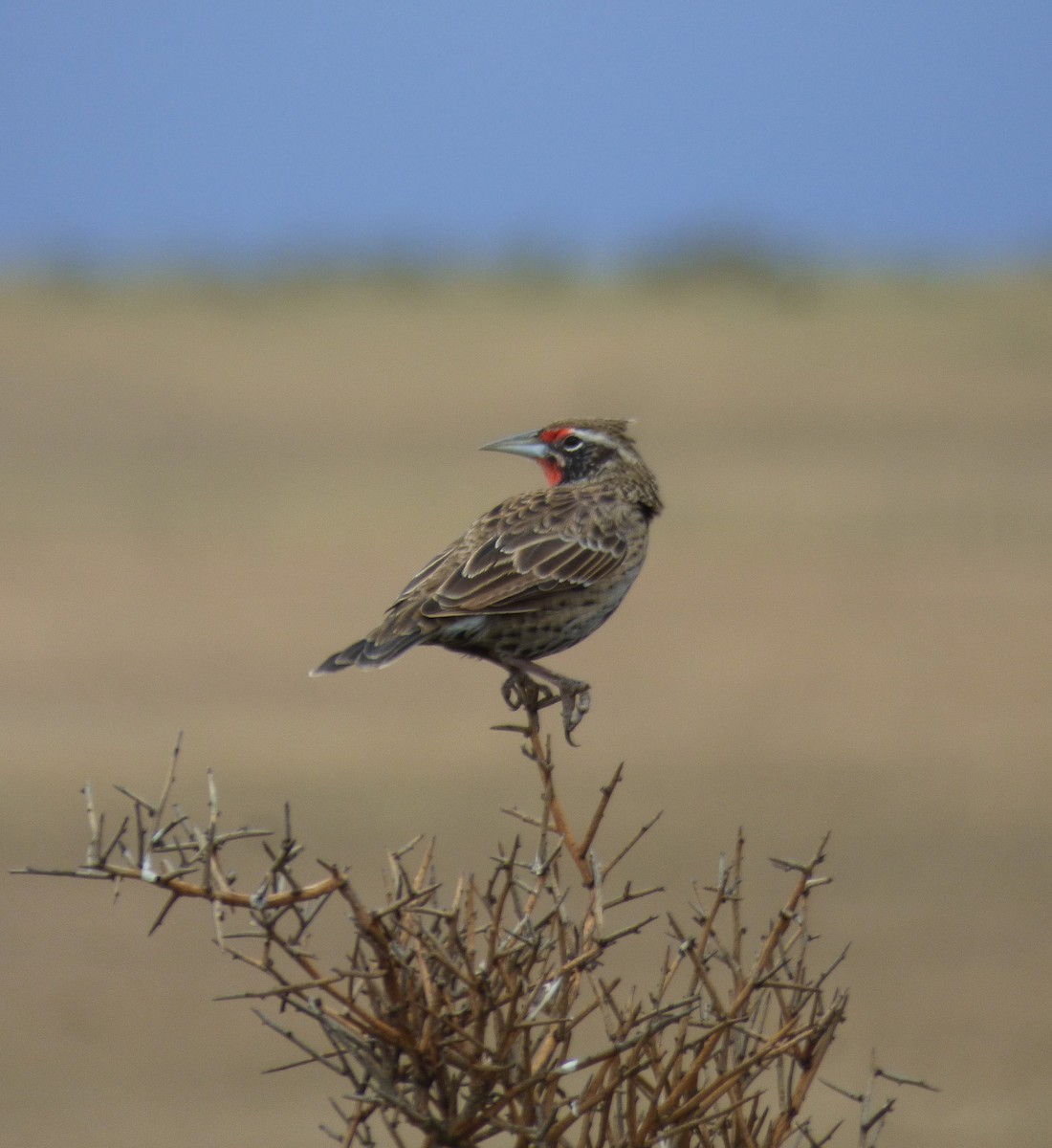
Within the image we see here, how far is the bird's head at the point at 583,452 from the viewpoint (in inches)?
267

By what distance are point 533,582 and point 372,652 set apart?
0.54m

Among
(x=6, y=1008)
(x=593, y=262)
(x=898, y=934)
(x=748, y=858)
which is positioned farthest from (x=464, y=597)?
(x=593, y=262)

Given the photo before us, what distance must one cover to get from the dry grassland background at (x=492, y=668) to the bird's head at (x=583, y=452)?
4.68m

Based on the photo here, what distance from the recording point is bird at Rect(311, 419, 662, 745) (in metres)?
5.77

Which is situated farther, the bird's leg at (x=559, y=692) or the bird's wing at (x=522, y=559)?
the bird's wing at (x=522, y=559)

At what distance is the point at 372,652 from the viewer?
5.70 m

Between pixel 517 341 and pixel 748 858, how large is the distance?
777 inches

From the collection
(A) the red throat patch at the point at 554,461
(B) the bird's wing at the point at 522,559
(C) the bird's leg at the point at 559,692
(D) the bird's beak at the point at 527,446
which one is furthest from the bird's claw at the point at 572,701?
Result: (A) the red throat patch at the point at 554,461

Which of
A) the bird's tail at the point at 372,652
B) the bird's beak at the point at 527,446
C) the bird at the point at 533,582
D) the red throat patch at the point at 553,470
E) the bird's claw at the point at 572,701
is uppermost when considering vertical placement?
the bird's beak at the point at 527,446

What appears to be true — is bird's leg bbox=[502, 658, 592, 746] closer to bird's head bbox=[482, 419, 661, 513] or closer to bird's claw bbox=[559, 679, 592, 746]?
bird's claw bbox=[559, 679, 592, 746]

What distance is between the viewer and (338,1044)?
3.33 metres

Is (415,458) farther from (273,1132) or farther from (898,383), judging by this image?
(273,1132)

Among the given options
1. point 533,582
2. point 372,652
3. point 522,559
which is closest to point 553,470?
point 522,559

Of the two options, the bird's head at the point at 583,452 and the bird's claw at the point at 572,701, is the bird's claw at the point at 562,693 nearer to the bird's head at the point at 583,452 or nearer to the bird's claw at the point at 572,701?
the bird's claw at the point at 572,701
